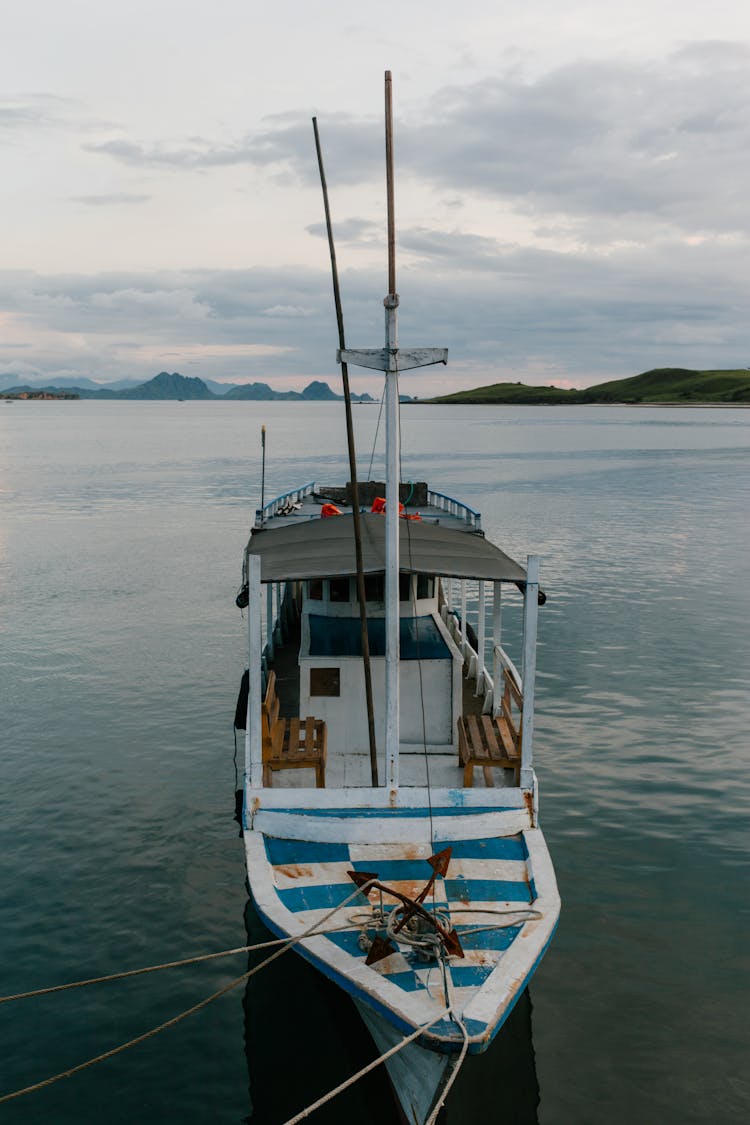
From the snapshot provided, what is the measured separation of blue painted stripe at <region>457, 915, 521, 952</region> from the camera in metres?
10.2

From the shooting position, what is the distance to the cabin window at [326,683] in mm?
14539

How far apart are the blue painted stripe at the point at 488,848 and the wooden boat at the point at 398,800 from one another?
0.02m

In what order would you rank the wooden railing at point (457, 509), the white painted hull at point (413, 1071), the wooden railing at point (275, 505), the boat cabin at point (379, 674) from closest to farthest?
1. the white painted hull at point (413, 1071)
2. the boat cabin at point (379, 674)
3. the wooden railing at point (457, 509)
4. the wooden railing at point (275, 505)

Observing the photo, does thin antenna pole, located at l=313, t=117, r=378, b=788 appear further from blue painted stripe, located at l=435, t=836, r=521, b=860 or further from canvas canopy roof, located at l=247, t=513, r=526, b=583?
blue painted stripe, located at l=435, t=836, r=521, b=860

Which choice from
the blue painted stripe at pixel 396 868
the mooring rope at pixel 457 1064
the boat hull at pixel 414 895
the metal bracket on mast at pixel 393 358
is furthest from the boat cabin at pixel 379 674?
the mooring rope at pixel 457 1064

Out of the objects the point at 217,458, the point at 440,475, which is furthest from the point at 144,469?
the point at 440,475

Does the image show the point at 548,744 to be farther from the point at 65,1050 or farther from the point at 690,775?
the point at 65,1050

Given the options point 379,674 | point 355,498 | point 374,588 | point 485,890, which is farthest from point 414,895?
point 374,588

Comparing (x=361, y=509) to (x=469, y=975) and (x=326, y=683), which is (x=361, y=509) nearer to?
(x=326, y=683)

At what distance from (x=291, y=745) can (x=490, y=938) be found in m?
4.20

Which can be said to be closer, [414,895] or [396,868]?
[414,895]

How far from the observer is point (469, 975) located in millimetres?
9703

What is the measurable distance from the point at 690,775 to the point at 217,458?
10690 centimetres

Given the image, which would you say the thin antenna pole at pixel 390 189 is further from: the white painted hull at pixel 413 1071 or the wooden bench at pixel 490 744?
the white painted hull at pixel 413 1071
